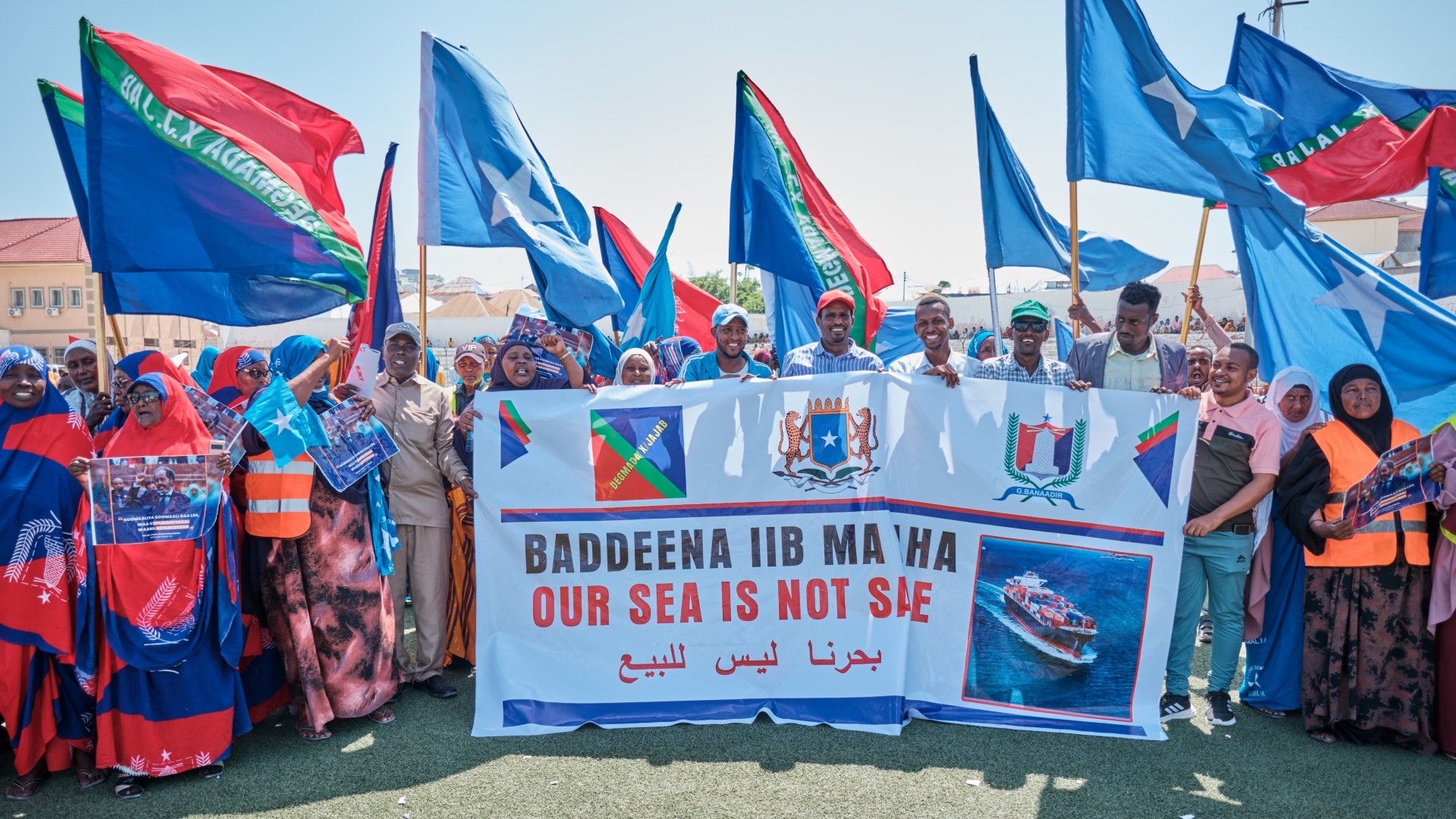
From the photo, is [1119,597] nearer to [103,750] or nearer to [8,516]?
[103,750]

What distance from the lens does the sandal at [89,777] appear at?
3.98 metres

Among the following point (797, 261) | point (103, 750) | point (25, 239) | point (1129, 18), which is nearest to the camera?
point (103, 750)

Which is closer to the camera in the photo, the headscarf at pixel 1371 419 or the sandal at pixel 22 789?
the sandal at pixel 22 789

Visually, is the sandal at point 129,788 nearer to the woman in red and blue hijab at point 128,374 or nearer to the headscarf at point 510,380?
the woman in red and blue hijab at point 128,374

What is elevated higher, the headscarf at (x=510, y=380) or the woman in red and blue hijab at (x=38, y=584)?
the headscarf at (x=510, y=380)

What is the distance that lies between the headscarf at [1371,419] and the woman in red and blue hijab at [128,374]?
5844mm

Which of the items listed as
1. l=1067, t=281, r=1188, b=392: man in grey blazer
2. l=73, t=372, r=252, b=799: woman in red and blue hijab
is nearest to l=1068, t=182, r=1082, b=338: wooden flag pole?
l=1067, t=281, r=1188, b=392: man in grey blazer

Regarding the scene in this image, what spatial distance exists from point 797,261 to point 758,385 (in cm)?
163

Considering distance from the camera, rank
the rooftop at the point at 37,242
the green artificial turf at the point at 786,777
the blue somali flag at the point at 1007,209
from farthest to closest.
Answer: the rooftop at the point at 37,242 → the blue somali flag at the point at 1007,209 → the green artificial turf at the point at 786,777

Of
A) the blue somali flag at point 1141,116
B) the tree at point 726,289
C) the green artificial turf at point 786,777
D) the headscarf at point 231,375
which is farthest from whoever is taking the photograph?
the tree at point 726,289

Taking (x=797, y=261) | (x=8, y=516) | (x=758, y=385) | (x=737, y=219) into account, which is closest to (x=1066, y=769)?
(x=758, y=385)

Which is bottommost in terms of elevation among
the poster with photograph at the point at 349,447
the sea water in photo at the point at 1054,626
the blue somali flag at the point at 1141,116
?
the sea water in photo at the point at 1054,626

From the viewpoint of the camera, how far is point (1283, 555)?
15.9 feet

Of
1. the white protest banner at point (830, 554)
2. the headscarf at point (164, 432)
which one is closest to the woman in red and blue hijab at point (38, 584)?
the headscarf at point (164, 432)
